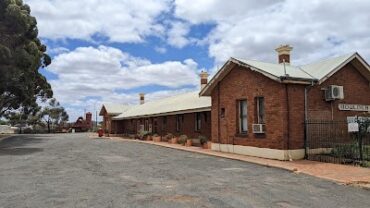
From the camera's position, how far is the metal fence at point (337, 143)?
16.6 meters

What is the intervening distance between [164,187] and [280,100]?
27.7 ft

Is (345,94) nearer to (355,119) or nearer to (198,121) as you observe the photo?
(355,119)

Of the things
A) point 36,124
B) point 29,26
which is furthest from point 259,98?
point 36,124

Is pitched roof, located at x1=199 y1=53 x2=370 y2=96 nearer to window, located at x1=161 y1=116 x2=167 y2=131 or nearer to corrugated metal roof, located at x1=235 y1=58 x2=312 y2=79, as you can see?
corrugated metal roof, located at x1=235 y1=58 x2=312 y2=79

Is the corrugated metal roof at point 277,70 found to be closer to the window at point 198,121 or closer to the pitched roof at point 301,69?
the pitched roof at point 301,69

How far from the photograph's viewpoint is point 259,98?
65.8 ft

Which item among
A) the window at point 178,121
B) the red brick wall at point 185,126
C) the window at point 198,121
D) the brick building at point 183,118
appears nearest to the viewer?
the red brick wall at point 185,126

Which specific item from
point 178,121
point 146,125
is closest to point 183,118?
point 178,121

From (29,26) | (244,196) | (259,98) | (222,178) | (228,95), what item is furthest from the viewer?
(29,26)

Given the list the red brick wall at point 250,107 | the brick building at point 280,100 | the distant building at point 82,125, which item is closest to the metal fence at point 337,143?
the brick building at point 280,100

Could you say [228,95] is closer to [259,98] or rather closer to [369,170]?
[259,98]

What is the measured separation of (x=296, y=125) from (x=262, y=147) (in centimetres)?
181

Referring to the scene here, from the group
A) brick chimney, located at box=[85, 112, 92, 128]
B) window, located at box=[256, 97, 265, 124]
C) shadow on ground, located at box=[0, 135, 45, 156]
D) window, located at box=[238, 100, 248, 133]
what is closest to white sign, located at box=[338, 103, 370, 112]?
window, located at box=[256, 97, 265, 124]

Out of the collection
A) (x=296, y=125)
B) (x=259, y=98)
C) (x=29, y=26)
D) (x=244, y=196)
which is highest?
(x=29, y=26)
